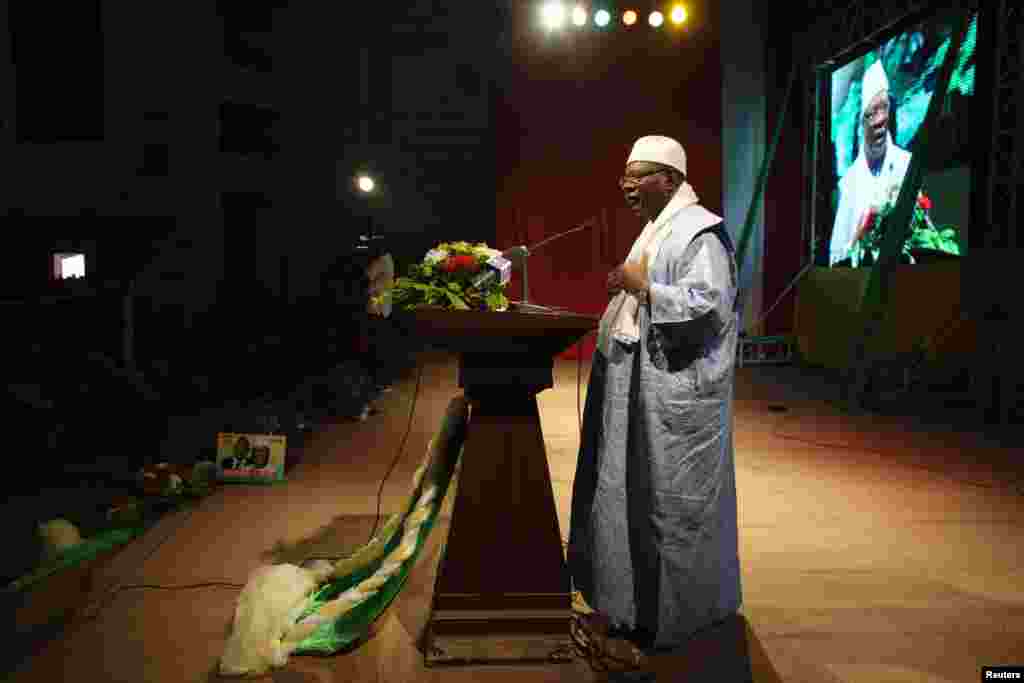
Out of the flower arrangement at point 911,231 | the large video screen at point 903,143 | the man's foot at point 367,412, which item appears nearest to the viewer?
the man's foot at point 367,412

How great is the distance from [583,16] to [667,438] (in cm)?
759

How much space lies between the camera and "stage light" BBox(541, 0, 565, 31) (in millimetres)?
8640

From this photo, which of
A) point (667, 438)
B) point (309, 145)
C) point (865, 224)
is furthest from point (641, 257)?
point (309, 145)

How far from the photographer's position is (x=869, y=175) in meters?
7.48

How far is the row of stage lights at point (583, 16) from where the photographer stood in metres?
8.65

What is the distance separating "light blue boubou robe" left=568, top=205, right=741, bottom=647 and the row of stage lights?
7201 millimetres

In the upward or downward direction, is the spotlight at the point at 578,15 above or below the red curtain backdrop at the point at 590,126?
above

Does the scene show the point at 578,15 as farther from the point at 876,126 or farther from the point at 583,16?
the point at 876,126

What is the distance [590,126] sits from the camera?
9.37 m

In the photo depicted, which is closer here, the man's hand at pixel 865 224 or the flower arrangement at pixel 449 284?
the flower arrangement at pixel 449 284

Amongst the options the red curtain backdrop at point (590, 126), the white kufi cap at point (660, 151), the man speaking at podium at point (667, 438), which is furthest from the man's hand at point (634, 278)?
the red curtain backdrop at point (590, 126)

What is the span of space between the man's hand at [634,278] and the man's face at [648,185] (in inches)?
8.7

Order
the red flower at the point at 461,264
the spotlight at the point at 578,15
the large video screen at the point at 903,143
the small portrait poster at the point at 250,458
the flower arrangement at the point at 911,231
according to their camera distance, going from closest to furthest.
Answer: the red flower at the point at 461,264, the small portrait poster at the point at 250,458, the large video screen at the point at 903,143, the flower arrangement at the point at 911,231, the spotlight at the point at 578,15

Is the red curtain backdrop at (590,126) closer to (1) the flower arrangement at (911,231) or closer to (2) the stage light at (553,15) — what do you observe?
(2) the stage light at (553,15)
